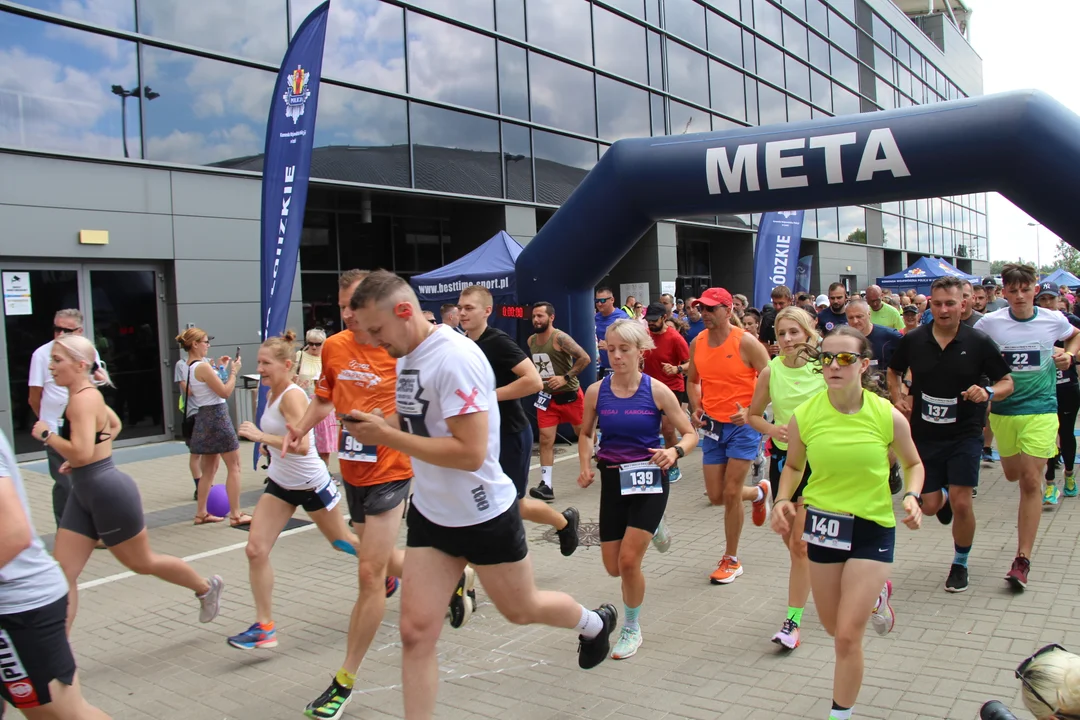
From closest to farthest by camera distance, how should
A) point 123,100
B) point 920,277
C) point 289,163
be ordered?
1. point 289,163
2. point 123,100
3. point 920,277

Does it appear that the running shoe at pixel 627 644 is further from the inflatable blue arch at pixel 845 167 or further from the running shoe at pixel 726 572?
the inflatable blue arch at pixel 845 167

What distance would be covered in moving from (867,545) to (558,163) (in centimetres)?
1657

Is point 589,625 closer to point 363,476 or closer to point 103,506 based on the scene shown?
point 363,476

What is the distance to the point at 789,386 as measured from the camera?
502 cm

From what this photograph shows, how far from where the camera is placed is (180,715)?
3967 mm

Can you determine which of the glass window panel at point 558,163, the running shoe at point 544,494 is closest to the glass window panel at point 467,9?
the glass window panel at point 558,163

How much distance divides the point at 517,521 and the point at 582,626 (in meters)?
0.77

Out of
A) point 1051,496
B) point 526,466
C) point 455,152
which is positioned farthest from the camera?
point 455,152

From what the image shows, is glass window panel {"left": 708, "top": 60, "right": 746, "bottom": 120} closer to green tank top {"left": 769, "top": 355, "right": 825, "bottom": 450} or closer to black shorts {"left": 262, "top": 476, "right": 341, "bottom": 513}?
green tank top {"left": 769, "top": 355, "right": 825, "bottom": 450}

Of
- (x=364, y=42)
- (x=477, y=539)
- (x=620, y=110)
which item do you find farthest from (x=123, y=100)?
(x=620, y=110)

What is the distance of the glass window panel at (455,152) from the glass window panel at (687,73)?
749cm

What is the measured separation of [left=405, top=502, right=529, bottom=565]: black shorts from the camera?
3.29 metres

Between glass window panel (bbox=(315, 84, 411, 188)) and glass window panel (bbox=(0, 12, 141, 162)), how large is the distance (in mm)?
2948

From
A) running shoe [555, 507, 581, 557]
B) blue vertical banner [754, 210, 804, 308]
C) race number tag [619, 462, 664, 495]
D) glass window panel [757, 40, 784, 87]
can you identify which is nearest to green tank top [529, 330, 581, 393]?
running shoe [555, 507, 581, 557]
